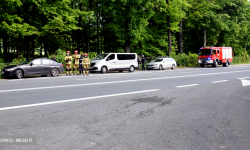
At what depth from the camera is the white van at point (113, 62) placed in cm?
2286

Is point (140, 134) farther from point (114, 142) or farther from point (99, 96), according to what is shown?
point (99, 96)

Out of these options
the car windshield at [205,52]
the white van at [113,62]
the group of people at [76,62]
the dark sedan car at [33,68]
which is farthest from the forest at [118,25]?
the group of people at [76,62]

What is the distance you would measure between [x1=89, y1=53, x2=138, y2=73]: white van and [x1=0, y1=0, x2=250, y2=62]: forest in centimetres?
564

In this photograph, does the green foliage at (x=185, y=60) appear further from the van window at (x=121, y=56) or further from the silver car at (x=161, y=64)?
the van window at (x=121, y=56)

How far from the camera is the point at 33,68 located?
57.7 feet

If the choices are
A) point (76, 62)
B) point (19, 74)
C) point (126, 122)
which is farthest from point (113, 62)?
point (126, 122)

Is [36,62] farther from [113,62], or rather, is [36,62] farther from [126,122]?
[126,122]

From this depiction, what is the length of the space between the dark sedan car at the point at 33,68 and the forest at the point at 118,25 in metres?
6.75

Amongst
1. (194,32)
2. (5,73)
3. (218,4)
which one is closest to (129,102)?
(5,73)

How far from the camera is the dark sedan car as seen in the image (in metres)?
16.5

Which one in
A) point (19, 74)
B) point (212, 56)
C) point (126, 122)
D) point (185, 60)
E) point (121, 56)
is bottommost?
point (126, 122)

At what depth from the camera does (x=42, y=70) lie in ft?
59.3

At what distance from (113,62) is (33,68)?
838 cm

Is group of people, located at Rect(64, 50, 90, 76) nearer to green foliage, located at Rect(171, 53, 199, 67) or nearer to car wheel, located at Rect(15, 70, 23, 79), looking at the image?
car wheel, located at Rect(15, 70, 23, 79)
